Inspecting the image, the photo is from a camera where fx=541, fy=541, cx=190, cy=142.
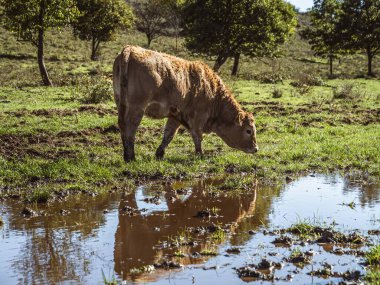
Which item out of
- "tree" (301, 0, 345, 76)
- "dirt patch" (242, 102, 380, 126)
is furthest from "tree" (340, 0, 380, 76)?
"dirt patch" (242, 102, 380, 126)

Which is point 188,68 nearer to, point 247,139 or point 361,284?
point 247,139

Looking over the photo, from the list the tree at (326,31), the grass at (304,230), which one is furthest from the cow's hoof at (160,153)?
the tree at (326,31)

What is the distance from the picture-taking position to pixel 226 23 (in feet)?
142

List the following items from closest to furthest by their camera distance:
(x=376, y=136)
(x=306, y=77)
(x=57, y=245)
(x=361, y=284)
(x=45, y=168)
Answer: (x=361, y=284) → (x=57, y=245) → (x=45, y=168) → (x=376, y=136) → (x=306, y=77)

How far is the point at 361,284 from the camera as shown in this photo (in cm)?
528

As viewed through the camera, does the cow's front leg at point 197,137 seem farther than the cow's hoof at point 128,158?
Yes

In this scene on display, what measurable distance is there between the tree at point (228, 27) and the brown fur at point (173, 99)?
29179 millimetres

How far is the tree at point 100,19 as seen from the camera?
48.6 metres

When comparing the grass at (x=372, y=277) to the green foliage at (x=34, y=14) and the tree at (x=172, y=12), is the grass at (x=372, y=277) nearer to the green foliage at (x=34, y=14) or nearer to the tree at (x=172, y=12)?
the green foliage at (x=34, y=14)

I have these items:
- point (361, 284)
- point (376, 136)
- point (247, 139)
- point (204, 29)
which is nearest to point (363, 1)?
point (204, 29)

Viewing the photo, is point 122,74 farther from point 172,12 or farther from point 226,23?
point 172,12

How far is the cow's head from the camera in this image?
13.3 meters

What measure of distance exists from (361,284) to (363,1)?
55.8 m

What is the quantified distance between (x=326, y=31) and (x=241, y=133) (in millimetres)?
44780
